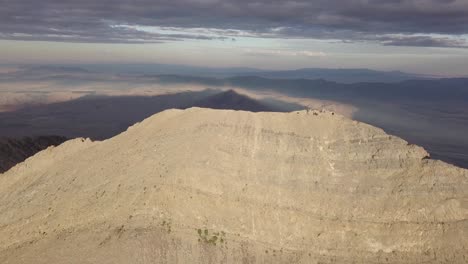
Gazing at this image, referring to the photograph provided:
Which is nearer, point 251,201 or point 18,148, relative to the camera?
point 251,201

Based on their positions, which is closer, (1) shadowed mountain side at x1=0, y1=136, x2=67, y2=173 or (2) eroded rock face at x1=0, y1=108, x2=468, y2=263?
(2) eroded rock face at x1=0, y1=108, x2=468, y2=263

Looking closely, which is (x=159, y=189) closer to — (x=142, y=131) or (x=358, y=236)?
(x=142, y=131)

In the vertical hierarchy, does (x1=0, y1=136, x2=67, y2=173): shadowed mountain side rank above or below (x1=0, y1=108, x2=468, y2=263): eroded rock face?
below

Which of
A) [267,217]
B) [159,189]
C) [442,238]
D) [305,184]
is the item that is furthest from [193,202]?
[442,238]

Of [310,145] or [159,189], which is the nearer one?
[159,189]
